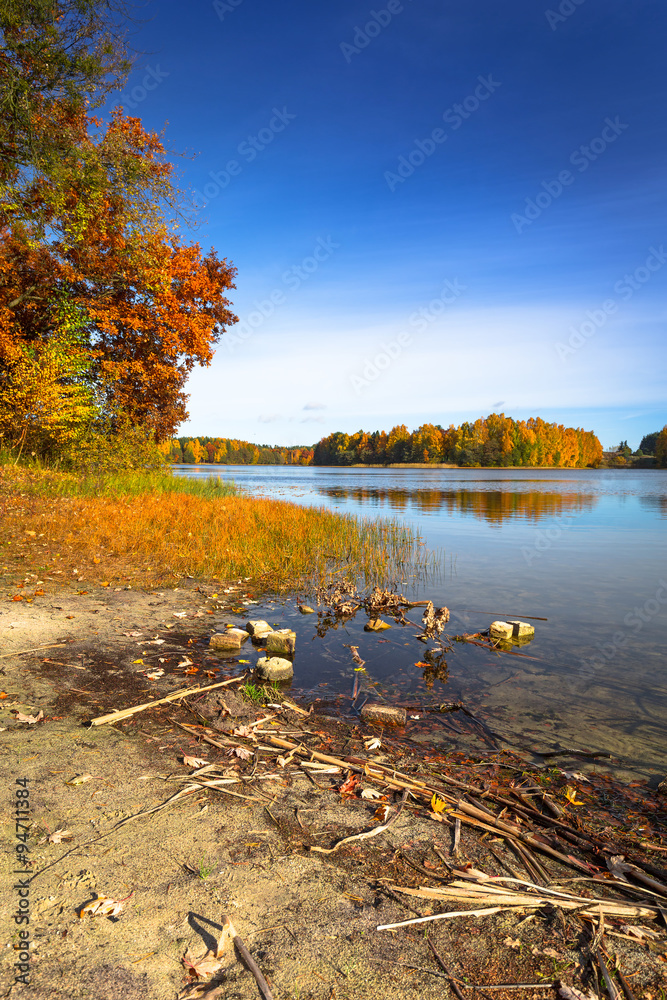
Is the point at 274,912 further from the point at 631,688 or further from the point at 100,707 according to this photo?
the point at 631,688

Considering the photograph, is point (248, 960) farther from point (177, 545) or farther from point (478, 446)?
point (478, 446)

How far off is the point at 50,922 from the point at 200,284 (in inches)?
975

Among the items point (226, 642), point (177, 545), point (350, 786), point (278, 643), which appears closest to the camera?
point (350, 786)

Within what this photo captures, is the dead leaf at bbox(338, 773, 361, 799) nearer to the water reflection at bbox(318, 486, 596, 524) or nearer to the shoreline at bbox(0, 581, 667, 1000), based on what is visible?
the shoreline at bbox(0, 581, 667, 1000)

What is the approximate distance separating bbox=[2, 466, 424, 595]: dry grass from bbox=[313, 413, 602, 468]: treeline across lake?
115162 millimetres

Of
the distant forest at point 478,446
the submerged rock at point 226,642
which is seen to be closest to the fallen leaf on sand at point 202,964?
the submerged rock at point 226,642

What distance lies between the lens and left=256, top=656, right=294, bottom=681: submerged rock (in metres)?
6.93

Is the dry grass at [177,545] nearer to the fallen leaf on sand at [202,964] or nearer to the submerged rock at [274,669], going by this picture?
the submerged rock at [274,669]

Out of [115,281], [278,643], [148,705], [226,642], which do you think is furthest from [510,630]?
[115,281]

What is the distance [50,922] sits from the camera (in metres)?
2.73

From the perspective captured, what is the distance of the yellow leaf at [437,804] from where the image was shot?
13.2ft

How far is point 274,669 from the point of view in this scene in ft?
22.9
